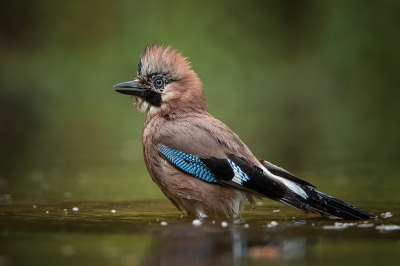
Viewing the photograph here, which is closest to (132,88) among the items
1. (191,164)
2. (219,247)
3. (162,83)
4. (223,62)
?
(162,83)

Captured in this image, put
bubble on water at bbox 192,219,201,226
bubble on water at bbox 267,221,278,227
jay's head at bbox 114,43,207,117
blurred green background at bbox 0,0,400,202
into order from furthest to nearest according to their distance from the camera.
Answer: blurred green background at bbox 0,0,400,202
jay's head at bbox 114,43,207,117
bubble on water at bbox 192,219,201,226
bubble on water at bbox 267,221,278,227

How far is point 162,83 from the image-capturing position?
7727 millimetres

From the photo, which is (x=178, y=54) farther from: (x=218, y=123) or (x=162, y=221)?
(x=162, y=221)

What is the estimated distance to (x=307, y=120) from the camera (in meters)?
17.8

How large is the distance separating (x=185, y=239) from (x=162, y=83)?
2669mm

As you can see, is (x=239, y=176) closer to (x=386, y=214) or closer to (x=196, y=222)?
(x=196, y=222)

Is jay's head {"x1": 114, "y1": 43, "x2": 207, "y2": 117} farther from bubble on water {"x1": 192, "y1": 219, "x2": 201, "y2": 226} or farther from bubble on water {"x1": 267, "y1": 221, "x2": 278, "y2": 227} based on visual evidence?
bubble on water {"x1": 267, "y1": 221, "x2": 278, "y2": 227}

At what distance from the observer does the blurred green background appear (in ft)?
58.0

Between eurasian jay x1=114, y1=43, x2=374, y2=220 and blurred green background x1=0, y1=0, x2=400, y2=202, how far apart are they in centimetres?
769

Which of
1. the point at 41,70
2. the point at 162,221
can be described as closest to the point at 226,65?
the point at 41,70

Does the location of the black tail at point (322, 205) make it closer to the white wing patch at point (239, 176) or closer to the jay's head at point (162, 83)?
the white wing patch at point (239, 176)

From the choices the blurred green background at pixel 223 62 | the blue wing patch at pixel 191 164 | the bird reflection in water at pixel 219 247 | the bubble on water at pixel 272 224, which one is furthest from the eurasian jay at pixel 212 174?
the blurred green background at pixel 223 62

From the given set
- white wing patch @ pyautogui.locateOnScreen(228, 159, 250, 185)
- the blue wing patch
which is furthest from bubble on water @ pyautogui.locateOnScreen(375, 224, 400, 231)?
the blue wing patch

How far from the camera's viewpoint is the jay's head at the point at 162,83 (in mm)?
7648
